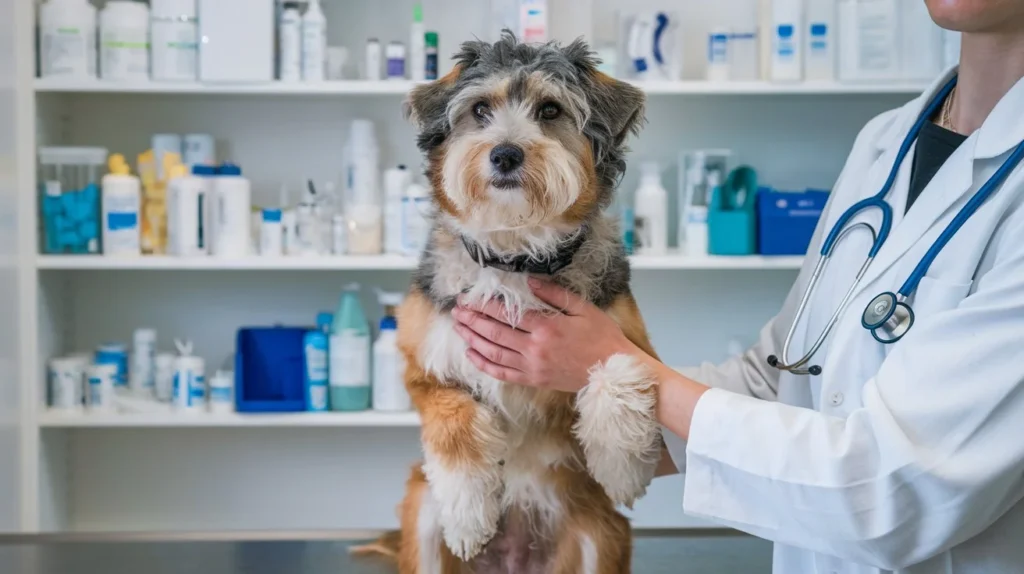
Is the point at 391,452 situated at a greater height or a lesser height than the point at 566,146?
lesser

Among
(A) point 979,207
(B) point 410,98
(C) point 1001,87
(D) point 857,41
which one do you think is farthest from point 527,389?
(D) point 857,41

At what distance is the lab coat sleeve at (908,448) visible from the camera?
1.02 meters

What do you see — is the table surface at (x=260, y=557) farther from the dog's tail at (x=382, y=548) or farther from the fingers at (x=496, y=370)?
the fingers at (x=496, y=370)

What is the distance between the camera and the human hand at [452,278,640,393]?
1.37 m

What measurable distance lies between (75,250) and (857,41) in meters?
2.35

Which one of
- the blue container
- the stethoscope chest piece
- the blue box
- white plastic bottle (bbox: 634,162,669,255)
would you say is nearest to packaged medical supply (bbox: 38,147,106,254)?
the blue container

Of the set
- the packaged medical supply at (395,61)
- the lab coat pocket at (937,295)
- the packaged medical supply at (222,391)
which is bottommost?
the packaged medical supply at (222,391)

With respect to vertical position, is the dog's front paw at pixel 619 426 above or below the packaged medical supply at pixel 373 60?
below

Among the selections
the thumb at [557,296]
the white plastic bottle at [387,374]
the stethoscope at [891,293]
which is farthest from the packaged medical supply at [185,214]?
the stethoscope at [891,293]

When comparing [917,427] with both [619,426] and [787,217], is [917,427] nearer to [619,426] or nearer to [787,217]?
[619,426]

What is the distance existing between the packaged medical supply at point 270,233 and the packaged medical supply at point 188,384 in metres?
0.39

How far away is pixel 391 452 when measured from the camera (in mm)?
3158

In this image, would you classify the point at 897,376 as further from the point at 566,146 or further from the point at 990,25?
the point at 566,146

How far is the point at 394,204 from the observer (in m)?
2.79
